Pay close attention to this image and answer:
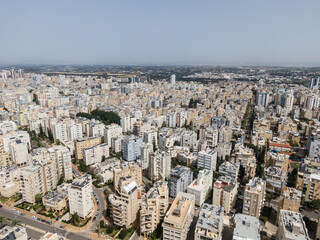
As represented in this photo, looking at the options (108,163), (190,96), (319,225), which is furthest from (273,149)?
(190,96)

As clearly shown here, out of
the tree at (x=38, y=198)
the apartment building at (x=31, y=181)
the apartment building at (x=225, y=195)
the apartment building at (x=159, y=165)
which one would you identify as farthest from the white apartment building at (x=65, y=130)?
the apartment building at (x=225, y=195)

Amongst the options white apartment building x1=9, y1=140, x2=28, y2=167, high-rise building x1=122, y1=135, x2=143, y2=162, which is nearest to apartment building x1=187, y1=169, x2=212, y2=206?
high-rise building x1=122, y1=135, x2=143, y2=162

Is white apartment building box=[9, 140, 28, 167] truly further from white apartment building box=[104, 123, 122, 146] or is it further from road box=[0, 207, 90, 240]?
white apartment building box=[104, 123, 122, 146]

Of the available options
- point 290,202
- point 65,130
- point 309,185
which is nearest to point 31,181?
point 65,130

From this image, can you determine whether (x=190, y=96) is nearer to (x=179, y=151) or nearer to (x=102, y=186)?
(x=179, y=151)

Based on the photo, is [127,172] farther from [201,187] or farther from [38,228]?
[38,228]

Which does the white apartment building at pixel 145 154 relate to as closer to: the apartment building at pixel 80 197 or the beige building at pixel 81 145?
the beige building at pixel 81 145
